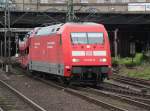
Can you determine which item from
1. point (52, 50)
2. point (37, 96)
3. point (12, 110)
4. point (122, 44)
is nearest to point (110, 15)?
point (122, 44)

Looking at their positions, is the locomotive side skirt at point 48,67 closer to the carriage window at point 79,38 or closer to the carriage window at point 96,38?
the carriage window at point 79,38

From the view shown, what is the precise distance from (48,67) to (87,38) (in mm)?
4054

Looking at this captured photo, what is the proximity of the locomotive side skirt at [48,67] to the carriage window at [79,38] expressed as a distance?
141 cm

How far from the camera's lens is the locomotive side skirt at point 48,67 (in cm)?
2564

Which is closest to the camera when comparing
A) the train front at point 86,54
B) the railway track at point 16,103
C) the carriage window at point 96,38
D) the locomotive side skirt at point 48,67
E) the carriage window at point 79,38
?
the railway track at point 16,103

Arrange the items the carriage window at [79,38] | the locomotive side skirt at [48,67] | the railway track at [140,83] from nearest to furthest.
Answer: the railway track at [140,83], the carriage window at [79,38], the locomotive side skirt at [48,67]

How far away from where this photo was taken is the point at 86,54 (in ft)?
81.8

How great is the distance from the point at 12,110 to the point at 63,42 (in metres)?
9.34

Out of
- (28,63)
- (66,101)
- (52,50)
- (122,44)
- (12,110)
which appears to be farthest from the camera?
(122,44)

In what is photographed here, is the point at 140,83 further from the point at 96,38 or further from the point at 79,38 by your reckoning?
the point at 79,38

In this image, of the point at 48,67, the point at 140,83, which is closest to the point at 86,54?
the point at 48,67

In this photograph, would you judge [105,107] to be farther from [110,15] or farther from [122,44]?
[122,44]

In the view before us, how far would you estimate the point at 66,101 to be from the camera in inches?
749

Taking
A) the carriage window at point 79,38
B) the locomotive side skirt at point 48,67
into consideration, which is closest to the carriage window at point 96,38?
the carriage window at point 79,38
